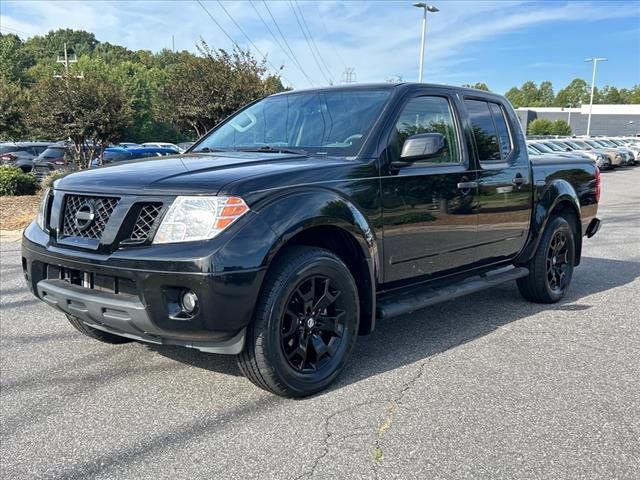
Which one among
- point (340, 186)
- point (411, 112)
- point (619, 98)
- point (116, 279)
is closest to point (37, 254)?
point (116, 279)

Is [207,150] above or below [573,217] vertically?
above

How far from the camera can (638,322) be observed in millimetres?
5105

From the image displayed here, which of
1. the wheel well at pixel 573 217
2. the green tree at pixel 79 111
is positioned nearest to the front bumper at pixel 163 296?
the wheel well at pixel 573 217

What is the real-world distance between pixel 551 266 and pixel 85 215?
14.0 feet

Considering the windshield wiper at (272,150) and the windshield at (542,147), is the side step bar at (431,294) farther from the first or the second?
the windshield at (542,147)

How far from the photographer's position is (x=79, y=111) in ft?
49.5

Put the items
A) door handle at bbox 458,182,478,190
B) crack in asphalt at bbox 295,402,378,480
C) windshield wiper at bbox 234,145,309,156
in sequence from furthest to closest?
door handle at bbox 458,182,478,190, windshield wiper at bbox 234,145,309,156, crack in asphalt at bbox 295,402,378,480

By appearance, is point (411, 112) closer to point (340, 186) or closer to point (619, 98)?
point (340, 186)

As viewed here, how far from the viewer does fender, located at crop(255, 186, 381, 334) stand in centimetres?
315

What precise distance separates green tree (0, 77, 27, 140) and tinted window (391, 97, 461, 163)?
21.8 meters

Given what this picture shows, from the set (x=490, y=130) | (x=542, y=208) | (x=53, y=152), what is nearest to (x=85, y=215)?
(x=490, y=130)

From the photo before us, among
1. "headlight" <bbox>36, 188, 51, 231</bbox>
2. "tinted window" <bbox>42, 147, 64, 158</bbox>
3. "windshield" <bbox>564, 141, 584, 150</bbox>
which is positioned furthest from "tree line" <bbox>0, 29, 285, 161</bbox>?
"windshield" <bbox>564, 141, 584, 150</bbox>

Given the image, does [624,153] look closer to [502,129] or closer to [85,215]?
[502,129]

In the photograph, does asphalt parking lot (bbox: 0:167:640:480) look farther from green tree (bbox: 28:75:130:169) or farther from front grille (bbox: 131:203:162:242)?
green tree (bbox: 28:75:130:169)
